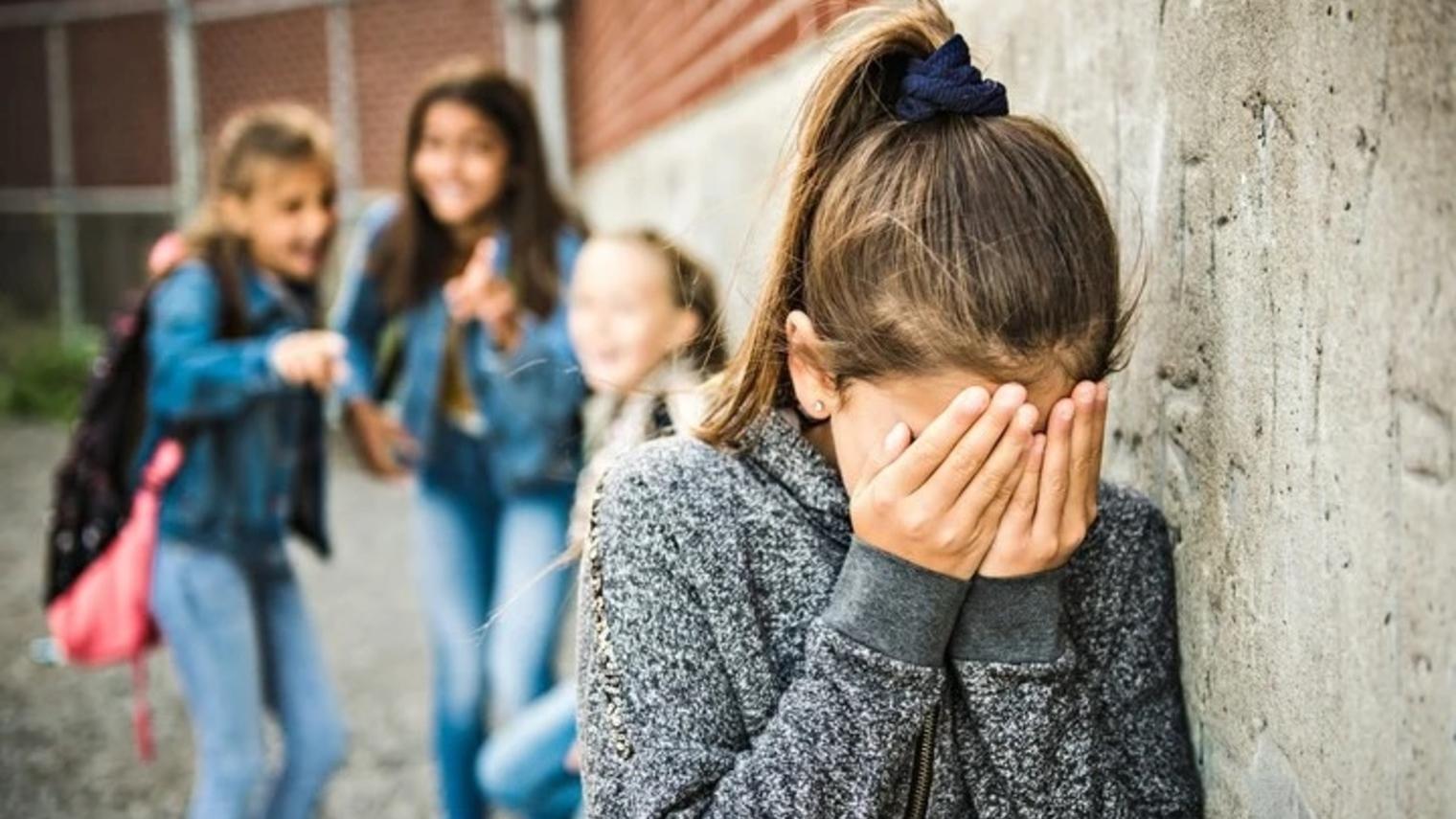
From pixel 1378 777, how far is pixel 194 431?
281 cm

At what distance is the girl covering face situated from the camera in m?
1.55

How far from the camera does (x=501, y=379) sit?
396cm

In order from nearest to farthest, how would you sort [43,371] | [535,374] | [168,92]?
[535,374] → [43,371] → [168,92]

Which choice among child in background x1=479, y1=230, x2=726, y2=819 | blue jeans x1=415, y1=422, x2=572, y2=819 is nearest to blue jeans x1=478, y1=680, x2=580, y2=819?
child in background x1=479, y1=230, x2=726, y2=819

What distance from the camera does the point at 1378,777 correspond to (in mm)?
1381

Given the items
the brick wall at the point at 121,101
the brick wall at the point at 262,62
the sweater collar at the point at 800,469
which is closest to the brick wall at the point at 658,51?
the sweater collar at the point at 800,469

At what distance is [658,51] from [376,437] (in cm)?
267

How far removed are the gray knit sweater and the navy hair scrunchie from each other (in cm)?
39

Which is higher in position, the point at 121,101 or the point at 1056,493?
the point at 121,101

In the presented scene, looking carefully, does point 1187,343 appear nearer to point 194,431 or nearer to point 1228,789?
point 1228,789

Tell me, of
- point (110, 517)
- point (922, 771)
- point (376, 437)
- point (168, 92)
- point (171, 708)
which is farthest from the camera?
point (168, 92)

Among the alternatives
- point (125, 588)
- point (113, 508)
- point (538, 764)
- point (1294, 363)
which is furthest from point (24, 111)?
point (1294, 363)

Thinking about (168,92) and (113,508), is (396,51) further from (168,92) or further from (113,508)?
(113,508)

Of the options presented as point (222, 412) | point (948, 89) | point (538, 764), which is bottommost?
point (538, 764)
